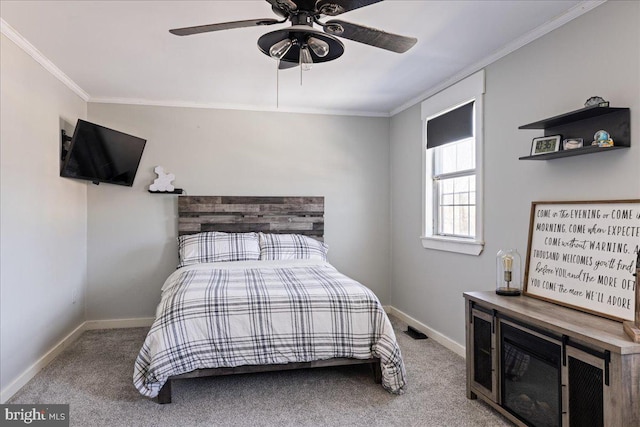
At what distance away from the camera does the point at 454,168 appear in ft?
12.8

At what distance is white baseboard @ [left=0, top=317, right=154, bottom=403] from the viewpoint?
2.81 m

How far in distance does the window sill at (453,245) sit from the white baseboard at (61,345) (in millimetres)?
3114

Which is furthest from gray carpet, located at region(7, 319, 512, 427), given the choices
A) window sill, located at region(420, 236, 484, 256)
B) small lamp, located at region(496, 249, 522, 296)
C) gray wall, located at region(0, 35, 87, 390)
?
window sill, located at region(420, 236, 484, 256)

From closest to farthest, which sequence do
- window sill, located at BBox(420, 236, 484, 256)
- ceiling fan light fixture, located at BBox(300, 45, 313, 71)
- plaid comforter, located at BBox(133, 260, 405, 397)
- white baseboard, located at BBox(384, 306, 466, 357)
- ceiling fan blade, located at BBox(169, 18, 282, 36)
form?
ceiling fan blade, located at BBox(169, 18, 282, 36) → ceiling fan light fixture, located at BBox(300, 45, 313, 71) → plaid comforter, located at BBox(133, 260, 405, 397) → window sill, located at BBox(420, 236, 484, 256) → white baseboard, located at BBox(384, 306, 466, 357)

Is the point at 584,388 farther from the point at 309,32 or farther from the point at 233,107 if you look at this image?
the point at 233,107

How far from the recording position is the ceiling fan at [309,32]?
166 cm

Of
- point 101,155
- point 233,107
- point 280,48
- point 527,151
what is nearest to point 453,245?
point 527,151

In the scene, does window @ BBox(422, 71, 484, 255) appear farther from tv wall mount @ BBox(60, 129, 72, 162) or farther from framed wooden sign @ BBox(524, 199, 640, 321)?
tv wall mount @ BBox(60, 129, 72, 162)

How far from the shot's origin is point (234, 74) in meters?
3.68

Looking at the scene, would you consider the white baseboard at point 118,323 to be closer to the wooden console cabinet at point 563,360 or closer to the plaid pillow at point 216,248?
the plaid pillow at point 216,248

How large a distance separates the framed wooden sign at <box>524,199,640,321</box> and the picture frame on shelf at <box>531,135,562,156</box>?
13.1 inches

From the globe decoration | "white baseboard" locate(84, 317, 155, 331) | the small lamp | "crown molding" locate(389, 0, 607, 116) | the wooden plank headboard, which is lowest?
"white baseboard" locate(84, 317, 155, 331)

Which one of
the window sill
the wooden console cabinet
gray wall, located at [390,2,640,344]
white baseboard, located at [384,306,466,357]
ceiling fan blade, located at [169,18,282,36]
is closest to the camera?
the wooden console cabinet

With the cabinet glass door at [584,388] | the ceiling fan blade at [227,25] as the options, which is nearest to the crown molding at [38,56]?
the ceiling fan blade at [227,25]
